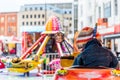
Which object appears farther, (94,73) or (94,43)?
(94,43)

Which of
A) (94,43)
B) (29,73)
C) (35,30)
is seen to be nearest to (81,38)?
(94,43)

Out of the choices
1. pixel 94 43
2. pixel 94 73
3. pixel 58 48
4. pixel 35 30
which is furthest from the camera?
pixel 35 30

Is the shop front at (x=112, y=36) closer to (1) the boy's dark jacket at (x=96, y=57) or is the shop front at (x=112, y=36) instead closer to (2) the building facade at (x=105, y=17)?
(2) the building facade at (x=105, y=17)

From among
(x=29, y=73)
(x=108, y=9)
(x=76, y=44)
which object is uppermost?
(x=108, y=9)

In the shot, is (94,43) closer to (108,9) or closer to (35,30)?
(108,9)

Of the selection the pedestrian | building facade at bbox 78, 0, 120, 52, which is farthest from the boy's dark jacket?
building facade at bbox 78, 0, 120, 52

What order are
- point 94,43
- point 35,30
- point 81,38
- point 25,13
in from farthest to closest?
point 25,13 → point 35,30 → point 81,38 → point 94,43

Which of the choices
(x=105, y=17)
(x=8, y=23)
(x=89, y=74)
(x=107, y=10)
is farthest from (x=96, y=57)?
(x=8, y=23)

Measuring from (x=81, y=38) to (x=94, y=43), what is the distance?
17.4 ft

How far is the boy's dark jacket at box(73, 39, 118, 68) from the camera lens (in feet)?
22.4

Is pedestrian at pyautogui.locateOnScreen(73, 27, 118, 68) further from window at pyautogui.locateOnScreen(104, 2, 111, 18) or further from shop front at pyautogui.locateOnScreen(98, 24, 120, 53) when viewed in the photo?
window at pyautogui.locateOnScreen(104, 2, 111, 18)

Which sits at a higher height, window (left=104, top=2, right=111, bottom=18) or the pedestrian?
window (left=104, top=2, right=111, bottom=18)

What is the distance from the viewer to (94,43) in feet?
23.4

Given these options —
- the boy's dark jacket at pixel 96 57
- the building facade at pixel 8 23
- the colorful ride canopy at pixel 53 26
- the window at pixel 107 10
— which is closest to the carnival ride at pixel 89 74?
the boy's dark jacket at pixel 96 57
